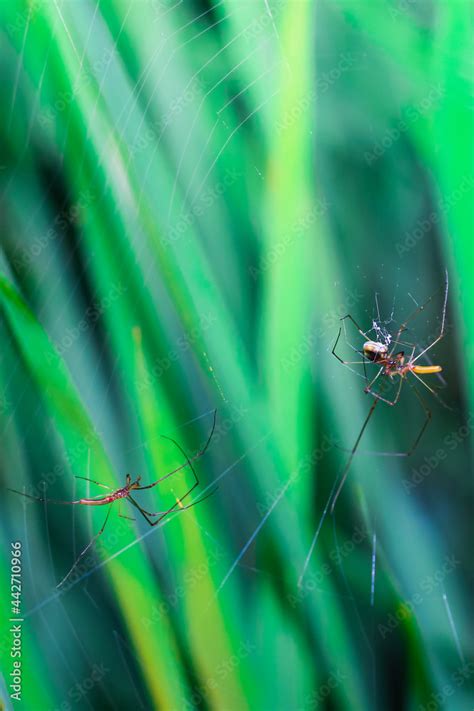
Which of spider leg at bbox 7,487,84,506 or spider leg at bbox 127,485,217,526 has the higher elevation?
spider leg at bbox 7,487,84,506

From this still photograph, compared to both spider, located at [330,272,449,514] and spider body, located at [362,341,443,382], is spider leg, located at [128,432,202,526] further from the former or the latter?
spider body, located at [362,341,443,382]

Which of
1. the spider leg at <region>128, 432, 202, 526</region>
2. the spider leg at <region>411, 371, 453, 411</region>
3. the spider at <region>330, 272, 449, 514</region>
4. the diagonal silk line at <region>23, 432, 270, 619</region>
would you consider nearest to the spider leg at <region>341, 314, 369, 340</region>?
the spider at <region>330, 272, 449, 514</region>

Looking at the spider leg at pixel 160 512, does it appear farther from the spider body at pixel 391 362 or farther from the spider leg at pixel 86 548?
the spider body at pixel 391 362

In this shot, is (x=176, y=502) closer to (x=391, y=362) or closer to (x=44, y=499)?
(x=44, y=499)

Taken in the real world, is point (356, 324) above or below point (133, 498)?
above

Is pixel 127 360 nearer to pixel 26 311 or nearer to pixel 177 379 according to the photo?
pixel 177 379

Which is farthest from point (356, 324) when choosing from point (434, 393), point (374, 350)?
point (434, 393)

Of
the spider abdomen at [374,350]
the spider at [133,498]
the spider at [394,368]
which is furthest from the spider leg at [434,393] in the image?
the spider at [133,498]

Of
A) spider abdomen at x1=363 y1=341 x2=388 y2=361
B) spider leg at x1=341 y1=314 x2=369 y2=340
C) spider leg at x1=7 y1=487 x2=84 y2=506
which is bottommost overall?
spider leg at x1=7 y1=487 x2=84 y2=506
